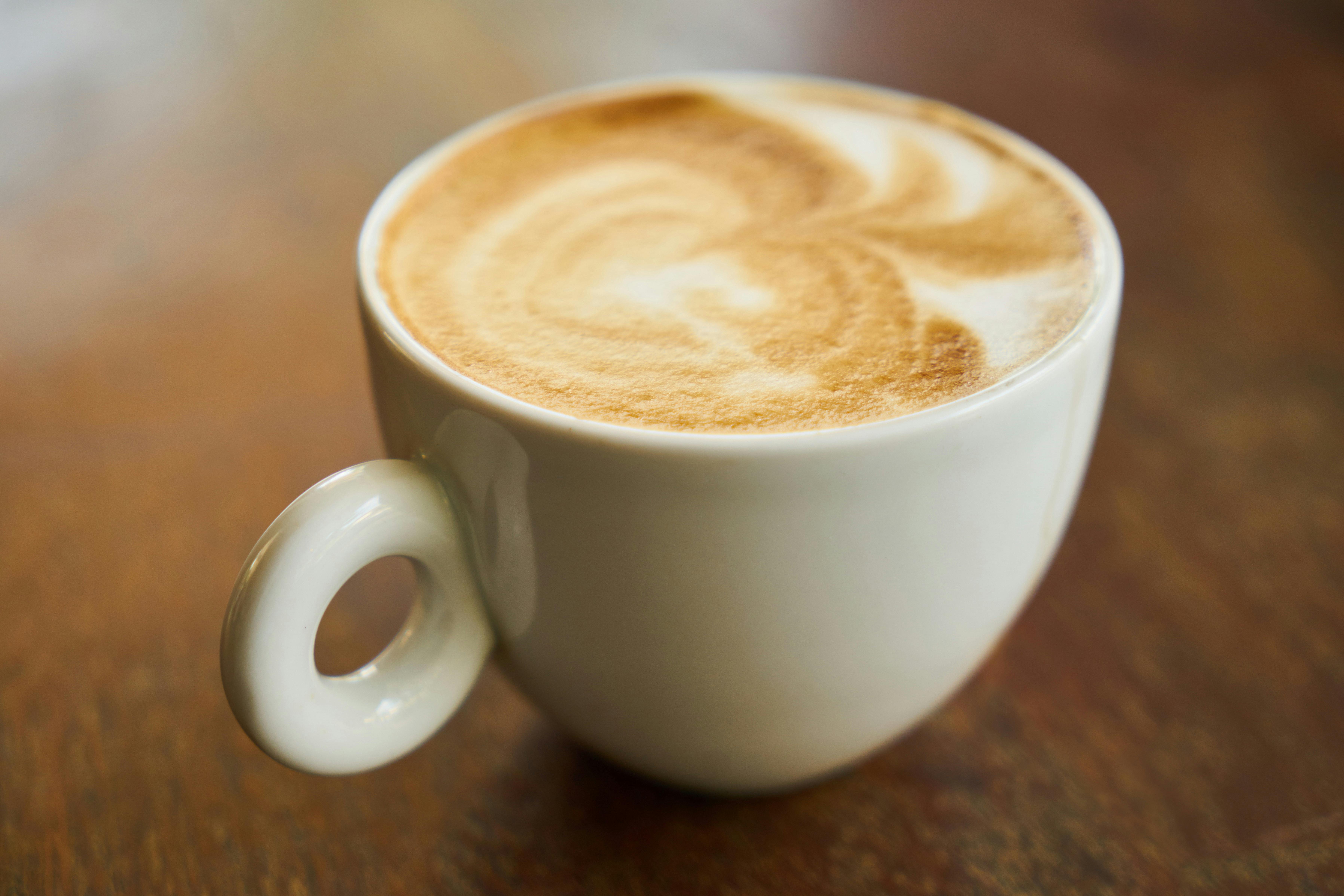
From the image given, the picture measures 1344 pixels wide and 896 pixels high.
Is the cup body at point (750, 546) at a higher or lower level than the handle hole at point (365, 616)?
higher

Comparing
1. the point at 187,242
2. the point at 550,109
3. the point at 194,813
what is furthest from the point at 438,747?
the point at 187,242

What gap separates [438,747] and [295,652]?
16 centimetres

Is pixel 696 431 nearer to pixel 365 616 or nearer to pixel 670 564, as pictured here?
pixel 670 564

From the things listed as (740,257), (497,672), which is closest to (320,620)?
(497,672)

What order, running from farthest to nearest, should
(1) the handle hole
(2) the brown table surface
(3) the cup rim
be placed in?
(1) the handle hole
(2) the brown table surface
(3) the cup rim

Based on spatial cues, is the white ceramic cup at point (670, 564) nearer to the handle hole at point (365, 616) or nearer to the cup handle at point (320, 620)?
the cup handle at point (320, 620)

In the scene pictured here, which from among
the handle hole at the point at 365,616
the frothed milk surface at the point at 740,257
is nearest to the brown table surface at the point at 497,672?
the handle hole at the point at 365,616

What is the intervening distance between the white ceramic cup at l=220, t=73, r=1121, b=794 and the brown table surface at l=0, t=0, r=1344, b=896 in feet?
0.24

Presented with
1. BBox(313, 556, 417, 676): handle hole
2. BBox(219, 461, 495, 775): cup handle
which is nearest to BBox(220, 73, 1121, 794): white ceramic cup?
BBox(219, 461, 495, 775): cup handle

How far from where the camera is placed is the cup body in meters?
0.38

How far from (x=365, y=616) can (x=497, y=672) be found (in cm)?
11

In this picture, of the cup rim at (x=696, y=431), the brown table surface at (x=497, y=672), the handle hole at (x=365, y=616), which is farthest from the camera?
the handle hole at (x=365, y=616)

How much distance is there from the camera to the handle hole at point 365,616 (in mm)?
614

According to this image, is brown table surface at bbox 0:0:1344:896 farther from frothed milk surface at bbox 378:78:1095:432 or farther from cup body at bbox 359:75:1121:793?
frothed milk surface at bbox 378:78:1095:432
